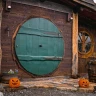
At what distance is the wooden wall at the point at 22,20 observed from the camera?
27.1ft

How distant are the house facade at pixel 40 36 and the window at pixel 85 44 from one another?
151cm

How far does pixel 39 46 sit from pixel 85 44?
13.4 ft

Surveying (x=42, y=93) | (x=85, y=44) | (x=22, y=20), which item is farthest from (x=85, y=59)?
(x=42, y=93)

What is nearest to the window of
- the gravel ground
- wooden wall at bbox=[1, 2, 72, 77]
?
wooden wall at bbox=[1, 2, 72, 77]

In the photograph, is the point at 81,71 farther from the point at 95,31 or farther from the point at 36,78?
the point at 36,78

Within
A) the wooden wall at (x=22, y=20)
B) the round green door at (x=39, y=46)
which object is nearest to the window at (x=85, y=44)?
the wooden wall at (x=22, y=20)

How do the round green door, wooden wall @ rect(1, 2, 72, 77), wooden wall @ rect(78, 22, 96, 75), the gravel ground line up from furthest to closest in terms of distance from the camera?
wooden wall @ rect(78, 22, 96, 75) → the round green door → wooden wall @ rect(1, 2, 72, 77) → the gravel ground

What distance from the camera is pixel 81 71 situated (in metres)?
12.2

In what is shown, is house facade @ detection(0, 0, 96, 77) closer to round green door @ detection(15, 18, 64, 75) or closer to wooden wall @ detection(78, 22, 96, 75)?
round green door @ detection(15, 18, 64, 75)

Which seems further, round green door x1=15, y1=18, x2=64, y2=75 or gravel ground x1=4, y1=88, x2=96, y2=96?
round green door x1=15, y1=18, x2=64, y2=75

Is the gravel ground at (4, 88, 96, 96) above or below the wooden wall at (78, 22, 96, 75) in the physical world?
below

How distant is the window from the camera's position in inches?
481

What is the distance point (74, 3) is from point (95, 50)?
3759 mm

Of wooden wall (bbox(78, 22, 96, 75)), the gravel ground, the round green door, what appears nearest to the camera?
the gravel ground
